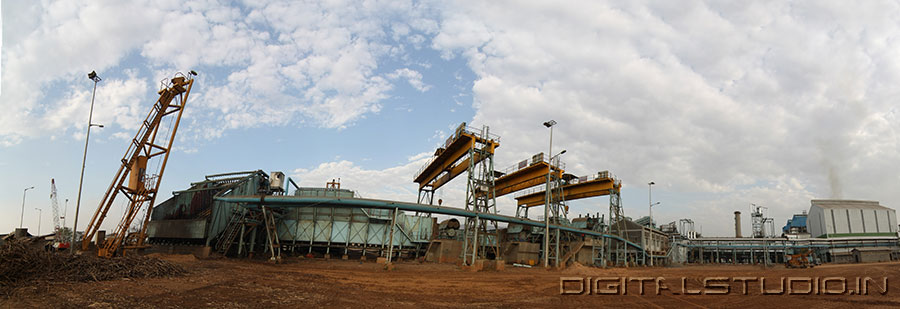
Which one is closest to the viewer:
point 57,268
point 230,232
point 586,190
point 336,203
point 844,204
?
point 57,268

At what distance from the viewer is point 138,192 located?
93.6ft

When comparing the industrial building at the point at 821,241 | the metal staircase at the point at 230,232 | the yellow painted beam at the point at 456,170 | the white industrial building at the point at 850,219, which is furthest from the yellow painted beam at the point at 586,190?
the white industrial building at the point at 850,219

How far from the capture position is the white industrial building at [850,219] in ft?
269

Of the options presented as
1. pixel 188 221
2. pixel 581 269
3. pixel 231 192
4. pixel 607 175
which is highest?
pixel 607 175

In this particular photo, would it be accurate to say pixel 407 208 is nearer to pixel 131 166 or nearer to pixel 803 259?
pixel 131 166

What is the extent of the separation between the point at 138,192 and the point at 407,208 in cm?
1798

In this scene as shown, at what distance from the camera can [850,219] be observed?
82.6 m

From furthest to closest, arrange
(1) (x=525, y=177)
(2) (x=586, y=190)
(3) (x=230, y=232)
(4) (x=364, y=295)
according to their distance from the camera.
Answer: (2) (x=586, y=190) < (1) (x=525, y=177) < (3) (x=230, y=232) < (4) (x=364, y=295)

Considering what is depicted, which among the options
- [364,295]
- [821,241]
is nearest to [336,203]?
[364,295]

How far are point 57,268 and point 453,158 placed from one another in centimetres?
2706

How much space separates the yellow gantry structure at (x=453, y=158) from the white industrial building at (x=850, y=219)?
8329 cm

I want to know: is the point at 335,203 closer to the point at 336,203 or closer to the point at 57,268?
the point at 336,203

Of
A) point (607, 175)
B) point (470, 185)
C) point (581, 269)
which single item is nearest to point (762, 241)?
point (607, 175)

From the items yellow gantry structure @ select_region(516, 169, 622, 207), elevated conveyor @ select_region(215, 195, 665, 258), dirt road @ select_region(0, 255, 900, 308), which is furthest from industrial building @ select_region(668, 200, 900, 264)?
dirt road @ select_region(0, 255, 900, 308)
